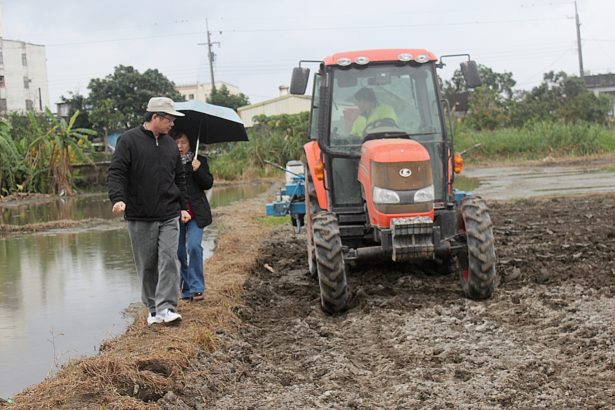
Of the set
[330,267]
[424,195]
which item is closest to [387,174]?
[424,195]

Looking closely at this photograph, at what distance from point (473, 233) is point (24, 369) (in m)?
3.95

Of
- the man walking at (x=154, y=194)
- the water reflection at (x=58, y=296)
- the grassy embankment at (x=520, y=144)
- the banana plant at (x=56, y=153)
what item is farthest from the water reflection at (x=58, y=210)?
the man walking at (x=154, y=194)

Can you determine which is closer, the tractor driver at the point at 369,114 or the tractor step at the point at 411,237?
the tractor step at the point at 411,237

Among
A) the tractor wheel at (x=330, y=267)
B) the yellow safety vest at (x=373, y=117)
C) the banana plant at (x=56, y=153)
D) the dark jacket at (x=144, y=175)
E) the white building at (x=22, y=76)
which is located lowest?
the tractor wheel at (x=330, y=267)

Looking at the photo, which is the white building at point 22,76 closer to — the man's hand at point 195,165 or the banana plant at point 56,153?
the banana plant at point 56,153

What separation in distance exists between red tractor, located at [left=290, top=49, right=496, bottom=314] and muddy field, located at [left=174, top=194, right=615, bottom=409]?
432 millimetres

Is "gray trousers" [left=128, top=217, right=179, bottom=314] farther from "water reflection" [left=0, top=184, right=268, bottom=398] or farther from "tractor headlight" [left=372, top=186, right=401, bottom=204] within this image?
"tractor headlight" [left=372, top=186, right=401, bottom=204]

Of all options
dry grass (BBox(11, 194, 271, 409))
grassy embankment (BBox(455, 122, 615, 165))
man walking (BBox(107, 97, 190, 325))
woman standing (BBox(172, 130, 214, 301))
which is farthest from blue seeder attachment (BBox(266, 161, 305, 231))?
grassy embankment (BBox(455, 122, 615, 165))

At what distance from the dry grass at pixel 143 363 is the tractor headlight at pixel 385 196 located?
1.67 m

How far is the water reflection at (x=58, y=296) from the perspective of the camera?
6.73 meters

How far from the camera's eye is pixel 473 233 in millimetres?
7383

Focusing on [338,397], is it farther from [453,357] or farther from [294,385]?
[453,357]

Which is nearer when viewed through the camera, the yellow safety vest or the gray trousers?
the gray trousers

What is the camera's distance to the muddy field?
15.9ft
